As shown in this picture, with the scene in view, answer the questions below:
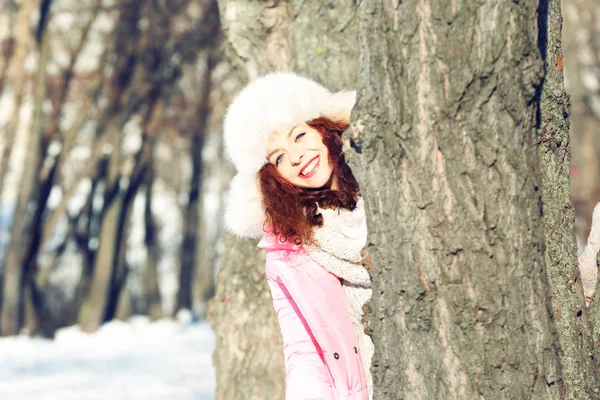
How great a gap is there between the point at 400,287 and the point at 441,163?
1.15 ft

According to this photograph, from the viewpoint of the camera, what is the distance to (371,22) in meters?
1.96

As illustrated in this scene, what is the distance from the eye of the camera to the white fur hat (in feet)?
9.77

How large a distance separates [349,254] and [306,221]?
26 cm

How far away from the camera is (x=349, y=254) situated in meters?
2.70

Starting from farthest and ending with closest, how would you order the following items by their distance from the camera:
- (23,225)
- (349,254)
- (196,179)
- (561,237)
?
1. (196,179)
2. (23,225)
3. (349,254)
4. (561,237)

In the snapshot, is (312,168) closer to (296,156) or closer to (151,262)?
(296,156)

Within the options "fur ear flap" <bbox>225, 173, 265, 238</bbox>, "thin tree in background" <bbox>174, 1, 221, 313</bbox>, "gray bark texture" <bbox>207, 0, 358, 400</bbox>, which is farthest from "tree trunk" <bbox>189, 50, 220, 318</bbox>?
"fur ear flap" <bbox>225, 173, 265, 238</bbox>

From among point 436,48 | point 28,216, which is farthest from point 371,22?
point 28,216

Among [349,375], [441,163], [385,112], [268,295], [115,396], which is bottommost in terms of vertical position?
[115,396]

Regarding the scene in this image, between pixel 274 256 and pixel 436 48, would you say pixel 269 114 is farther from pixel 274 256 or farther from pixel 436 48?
pixel 436 48

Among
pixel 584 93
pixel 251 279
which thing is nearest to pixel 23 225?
pixel 251 279

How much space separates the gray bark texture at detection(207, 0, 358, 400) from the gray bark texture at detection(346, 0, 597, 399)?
6.35 ft

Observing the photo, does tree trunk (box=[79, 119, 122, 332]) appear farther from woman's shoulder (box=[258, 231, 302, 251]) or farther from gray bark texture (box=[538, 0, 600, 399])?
gray bark texture (box=[538, 0, 600, 399])

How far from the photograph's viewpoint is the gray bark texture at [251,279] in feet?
12.8
